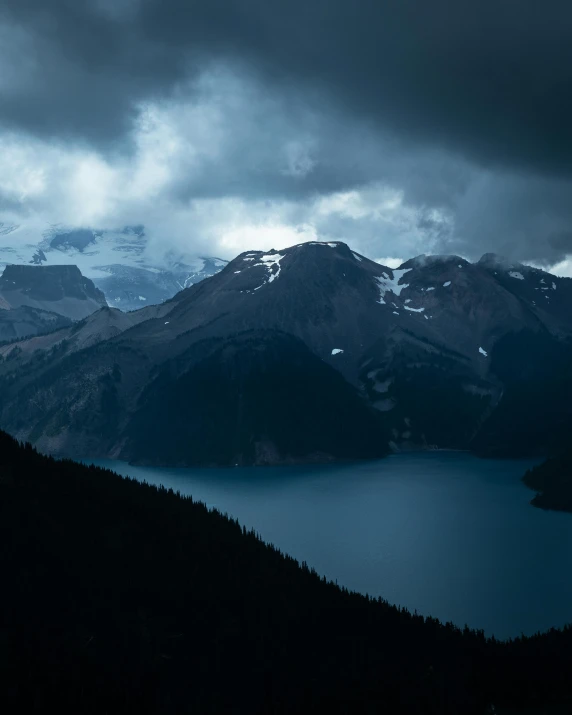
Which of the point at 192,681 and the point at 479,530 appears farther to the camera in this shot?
the point at 479,530

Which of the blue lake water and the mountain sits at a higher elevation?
the blue lake water

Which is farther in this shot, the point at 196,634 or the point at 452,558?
the point at 452,558

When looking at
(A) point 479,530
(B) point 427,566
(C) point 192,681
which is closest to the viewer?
(C) point 192,681

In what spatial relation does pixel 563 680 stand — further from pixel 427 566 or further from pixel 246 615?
pixel 427 566

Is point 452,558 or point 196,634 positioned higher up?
point 452,558

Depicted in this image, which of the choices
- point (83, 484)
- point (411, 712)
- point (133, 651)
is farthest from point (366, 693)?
point (83, 484)

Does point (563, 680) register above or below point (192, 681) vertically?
above

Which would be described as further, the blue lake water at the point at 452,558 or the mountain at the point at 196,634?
the blue lake water at the point at 452,558

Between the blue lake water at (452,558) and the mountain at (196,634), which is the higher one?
the blue lake water at (452,558)
